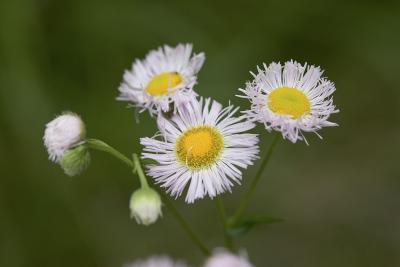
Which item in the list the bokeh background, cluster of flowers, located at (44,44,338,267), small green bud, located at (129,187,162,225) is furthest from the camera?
the bokeh background

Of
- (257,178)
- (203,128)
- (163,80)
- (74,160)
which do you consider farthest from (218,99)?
(74,160)

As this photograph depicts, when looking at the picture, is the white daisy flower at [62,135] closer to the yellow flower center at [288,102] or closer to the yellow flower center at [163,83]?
the yellow flower center at [163,83]

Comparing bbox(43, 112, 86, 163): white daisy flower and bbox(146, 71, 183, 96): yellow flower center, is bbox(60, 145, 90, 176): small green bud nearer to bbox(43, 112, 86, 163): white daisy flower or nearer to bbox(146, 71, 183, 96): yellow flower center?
bbox(43, 112, 86, 163): white daisy flower

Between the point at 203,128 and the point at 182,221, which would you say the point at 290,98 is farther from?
the point at 182,221

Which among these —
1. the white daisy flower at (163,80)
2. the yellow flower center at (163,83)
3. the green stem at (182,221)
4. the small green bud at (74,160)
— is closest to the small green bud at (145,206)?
the green stem at (182,221)

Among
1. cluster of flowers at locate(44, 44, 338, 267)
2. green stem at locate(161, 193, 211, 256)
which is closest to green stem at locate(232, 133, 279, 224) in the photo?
cluster of flowers at locate(44, 44, 338, 267)

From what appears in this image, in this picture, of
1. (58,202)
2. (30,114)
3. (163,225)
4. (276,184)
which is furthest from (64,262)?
(276,184)
